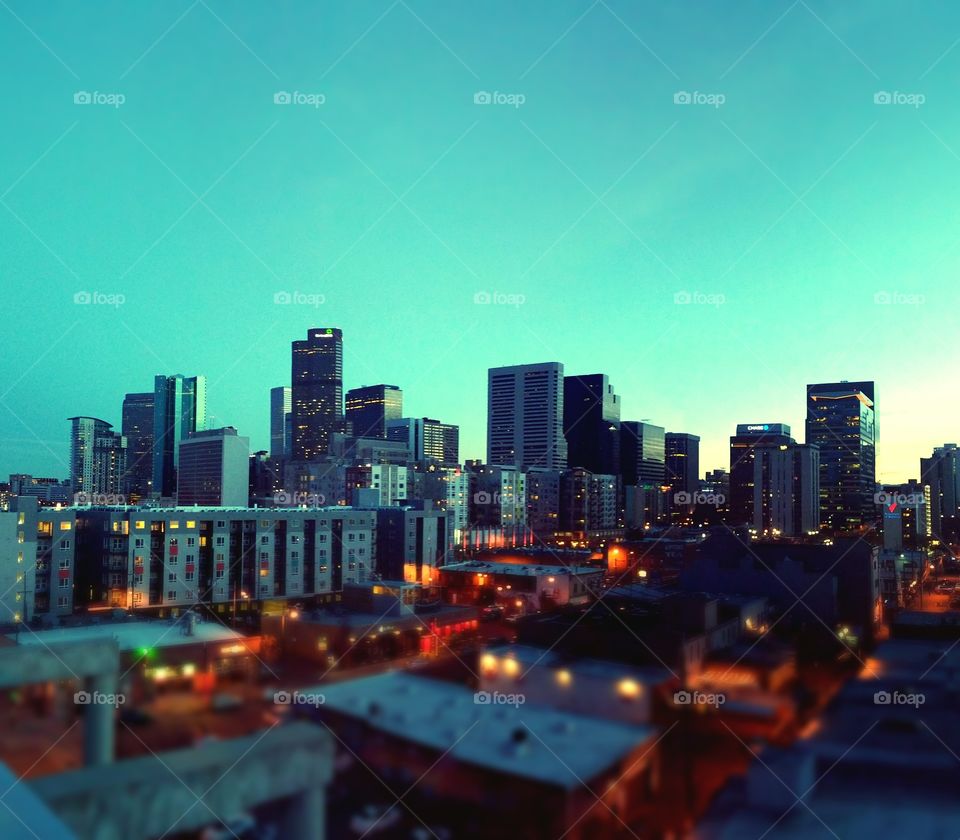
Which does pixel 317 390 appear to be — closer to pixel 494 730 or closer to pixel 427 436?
pixel 427 436

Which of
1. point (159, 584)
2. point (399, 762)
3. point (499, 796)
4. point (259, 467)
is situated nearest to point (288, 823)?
point (399, 762)

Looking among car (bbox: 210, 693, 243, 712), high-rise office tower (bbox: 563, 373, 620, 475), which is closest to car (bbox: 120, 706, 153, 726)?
car (bbox: 210, 693, 243, 712)

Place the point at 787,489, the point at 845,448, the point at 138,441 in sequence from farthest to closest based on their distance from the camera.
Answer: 1. the point at 138,441
2. the point at 845,448
3. the point at 787,489

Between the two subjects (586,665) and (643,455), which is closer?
(586,665)

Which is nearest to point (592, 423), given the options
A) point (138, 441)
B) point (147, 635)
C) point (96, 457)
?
point (96, 457)

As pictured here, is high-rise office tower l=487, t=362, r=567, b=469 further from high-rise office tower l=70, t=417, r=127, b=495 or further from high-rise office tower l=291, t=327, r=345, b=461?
high-rise office tower l=70, t=417, r=127, b=495
